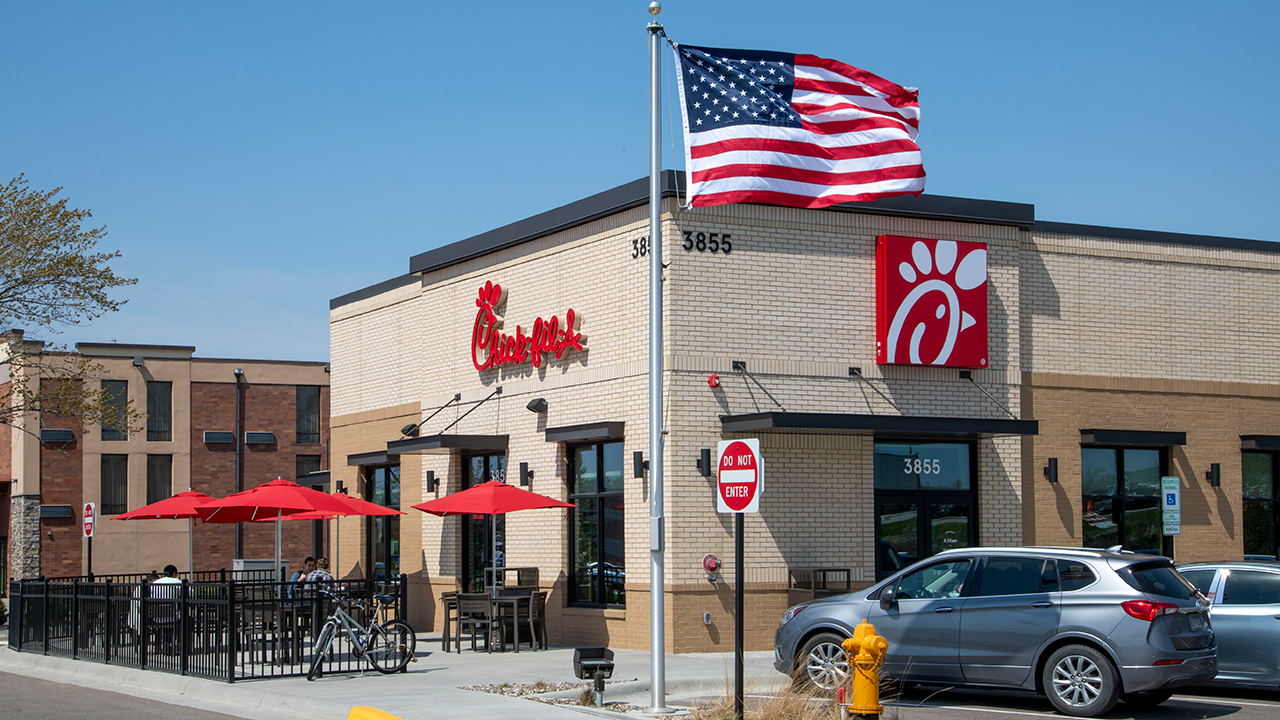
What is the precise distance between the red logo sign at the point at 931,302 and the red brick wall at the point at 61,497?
→ 30.7 meters

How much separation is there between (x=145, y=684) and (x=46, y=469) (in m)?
28.6

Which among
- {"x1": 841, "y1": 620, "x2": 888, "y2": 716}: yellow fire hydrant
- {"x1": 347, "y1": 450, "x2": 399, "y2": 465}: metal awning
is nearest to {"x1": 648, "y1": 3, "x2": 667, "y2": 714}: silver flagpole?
{"x1": 841, "y1": 620, "x2": 888, "y2": 716}: yellow fire hydrant

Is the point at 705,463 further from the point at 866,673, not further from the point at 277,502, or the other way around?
the point at 866,673

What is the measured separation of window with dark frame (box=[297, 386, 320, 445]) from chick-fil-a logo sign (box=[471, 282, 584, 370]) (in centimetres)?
2523

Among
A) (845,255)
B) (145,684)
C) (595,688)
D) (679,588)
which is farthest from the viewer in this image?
(845,255)

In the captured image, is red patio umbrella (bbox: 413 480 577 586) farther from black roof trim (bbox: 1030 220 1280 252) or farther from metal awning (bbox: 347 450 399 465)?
black roof trim (bbox: 1030 220 1280 252)

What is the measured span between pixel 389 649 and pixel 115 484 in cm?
3076

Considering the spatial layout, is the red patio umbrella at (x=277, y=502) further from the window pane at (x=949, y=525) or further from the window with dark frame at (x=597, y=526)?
the window pane at (x=949, y=525)

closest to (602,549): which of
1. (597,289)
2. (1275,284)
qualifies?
(597,289)

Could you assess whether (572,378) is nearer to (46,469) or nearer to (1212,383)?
(1212,383)

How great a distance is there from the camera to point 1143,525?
22266 mm

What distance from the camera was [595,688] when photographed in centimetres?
1370

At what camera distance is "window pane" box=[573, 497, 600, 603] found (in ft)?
67.6

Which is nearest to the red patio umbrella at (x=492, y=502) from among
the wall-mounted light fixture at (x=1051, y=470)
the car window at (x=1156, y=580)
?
the wall-mounted light fixture at (x=1051, y=470)
